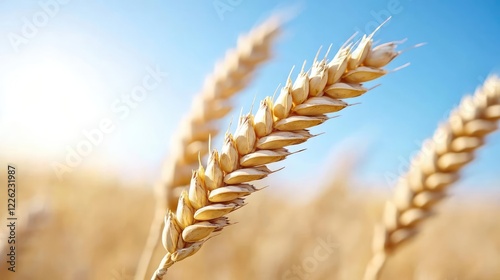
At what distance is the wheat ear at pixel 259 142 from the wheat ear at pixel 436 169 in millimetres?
517

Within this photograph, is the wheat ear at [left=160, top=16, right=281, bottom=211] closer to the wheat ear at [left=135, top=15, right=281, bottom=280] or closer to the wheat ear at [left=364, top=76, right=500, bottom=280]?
the wheat ear at [left=135, top=15, right=281, bottom=280]

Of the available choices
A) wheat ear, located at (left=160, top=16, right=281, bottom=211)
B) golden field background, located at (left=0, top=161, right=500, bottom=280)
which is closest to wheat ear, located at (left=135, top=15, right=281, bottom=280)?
wheat ear, located at (left=160, top=16, right=281, bottom=211)

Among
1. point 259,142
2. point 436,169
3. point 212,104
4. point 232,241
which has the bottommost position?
point 232,241

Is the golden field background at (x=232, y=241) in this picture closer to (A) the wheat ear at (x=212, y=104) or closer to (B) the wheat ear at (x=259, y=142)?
(A) the wheat ear at (x=212, y=104)

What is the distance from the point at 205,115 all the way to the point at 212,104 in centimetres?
5

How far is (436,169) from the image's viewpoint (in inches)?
46.1

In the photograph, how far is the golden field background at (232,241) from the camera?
5.56 ft

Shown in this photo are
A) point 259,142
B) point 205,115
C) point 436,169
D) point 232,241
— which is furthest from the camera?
point 232,241

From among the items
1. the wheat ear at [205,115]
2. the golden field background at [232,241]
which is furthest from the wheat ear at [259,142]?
the golden field background at [232,241]

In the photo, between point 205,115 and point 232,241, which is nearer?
point 205,115

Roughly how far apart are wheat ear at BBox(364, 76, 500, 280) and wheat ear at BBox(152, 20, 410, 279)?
0.52 metres

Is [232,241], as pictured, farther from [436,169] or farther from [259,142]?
[259,142]

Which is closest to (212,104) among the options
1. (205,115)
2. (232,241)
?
(205,115)

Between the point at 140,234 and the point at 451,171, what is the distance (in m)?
1.40
